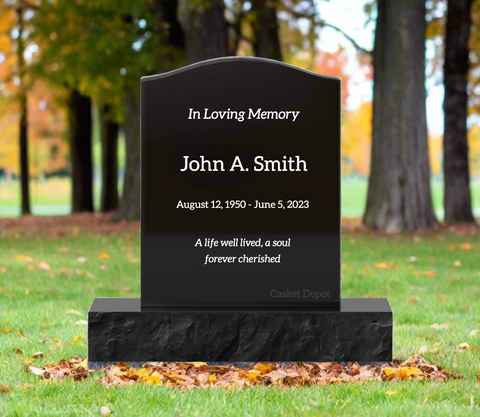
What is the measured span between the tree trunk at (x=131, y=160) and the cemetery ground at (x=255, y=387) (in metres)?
5.74

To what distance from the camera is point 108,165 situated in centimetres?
2728

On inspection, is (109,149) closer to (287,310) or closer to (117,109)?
(117,109)

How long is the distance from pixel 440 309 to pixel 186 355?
3157mm

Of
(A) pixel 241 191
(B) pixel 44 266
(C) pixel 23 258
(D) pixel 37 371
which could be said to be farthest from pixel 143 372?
(C) pixel 23 258

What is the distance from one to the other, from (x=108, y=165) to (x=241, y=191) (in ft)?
73.6

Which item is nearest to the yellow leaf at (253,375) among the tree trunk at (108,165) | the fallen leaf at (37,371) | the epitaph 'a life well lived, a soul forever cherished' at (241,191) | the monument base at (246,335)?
the monument base at (246,335)

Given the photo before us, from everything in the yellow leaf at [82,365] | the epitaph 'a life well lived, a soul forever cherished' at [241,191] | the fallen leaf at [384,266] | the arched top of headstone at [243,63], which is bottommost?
the yellow leaf at [82,365]

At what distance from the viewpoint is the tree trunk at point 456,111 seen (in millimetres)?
18609

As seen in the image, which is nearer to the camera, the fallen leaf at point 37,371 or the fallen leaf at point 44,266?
the fallen leaf at point 37,371

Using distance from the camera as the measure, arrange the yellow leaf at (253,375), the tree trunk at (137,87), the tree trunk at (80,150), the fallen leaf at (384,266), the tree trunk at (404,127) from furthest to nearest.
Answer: the tree trunk at (80,150) < the tree trunk at (137,87) < the tree trunk at (404,127) < the fallen leaf at (384,266) < the yellow leaf at (253,375)

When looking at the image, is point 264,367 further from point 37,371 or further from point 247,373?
point 37,371

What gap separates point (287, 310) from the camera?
5395 millimetres

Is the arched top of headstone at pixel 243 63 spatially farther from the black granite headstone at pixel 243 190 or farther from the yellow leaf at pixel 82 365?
the yellow leaf at pixel 82 365

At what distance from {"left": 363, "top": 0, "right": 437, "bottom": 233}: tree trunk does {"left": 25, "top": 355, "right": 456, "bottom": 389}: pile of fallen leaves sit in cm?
1049
